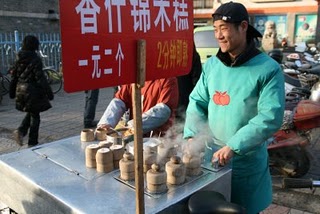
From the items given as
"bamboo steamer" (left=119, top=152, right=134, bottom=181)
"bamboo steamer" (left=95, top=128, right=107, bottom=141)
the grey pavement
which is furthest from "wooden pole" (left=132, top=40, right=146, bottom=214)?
the grey pavement

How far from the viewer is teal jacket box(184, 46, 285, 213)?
1.77 meters

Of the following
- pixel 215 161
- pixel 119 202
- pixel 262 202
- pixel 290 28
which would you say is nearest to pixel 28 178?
pixel 119 202

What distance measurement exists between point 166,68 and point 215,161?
23.1 inches

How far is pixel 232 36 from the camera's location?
6.08ft

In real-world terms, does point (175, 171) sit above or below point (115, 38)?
below

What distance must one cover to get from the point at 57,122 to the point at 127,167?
5.27m

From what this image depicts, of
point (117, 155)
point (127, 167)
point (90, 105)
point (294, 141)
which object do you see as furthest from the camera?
point (90, 105)

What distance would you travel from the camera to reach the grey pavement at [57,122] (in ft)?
16.5

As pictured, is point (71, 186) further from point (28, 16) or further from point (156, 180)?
point (28, 16)

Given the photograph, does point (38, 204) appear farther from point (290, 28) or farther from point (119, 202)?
point (290, 28)

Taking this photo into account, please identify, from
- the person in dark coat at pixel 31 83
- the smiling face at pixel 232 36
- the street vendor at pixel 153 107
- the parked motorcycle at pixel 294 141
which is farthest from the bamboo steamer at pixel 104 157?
the person in dark coat at pixel 31 83

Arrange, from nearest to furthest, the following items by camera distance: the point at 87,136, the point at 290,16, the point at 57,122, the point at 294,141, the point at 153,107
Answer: the point at 87,136, the point at 153,107, the point at 294,141, the point at 57,122, the point at 290,16

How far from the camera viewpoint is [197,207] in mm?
1352

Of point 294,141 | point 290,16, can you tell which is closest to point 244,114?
point 294,141
